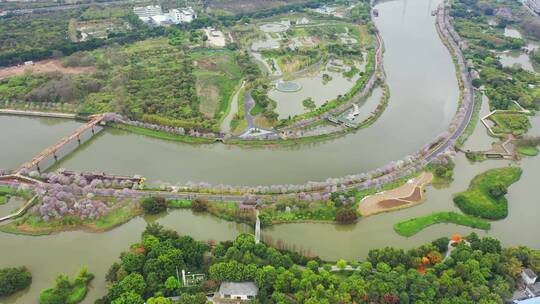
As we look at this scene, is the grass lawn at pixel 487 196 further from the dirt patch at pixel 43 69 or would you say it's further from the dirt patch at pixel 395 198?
the dirt patch at pixel 43 69

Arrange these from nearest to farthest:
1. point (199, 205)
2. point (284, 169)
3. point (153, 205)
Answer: point (153, 205), point (199, 205), point (284, 169)

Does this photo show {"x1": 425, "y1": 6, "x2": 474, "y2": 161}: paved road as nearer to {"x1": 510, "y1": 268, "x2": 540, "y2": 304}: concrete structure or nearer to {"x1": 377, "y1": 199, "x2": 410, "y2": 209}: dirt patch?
{"x1": 377, "y1": 199, "x2": 410, "y2": 209}: dirt patch

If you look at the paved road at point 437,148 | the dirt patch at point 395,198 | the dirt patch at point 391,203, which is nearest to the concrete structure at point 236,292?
the paved road at point 437,148

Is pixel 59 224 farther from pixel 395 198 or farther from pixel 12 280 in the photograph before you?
pixel 395 198

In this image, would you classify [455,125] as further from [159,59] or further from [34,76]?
[34,76]

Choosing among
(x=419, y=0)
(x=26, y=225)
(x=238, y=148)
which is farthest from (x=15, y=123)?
(x=419, y=0)

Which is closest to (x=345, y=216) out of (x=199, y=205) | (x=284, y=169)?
(x=284, y=169)
